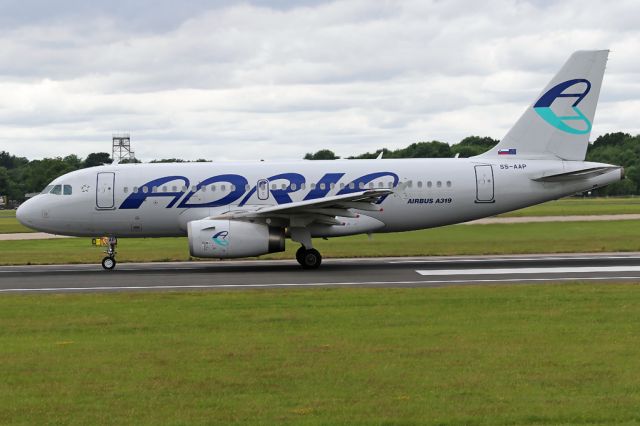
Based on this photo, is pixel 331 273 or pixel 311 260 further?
pixel 311 260

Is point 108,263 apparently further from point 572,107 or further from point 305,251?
point 572,107

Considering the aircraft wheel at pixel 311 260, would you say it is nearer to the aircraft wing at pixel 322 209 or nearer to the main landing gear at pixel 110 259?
the aircraft wing at pixel 322 209

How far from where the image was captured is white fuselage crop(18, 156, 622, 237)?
2922cm

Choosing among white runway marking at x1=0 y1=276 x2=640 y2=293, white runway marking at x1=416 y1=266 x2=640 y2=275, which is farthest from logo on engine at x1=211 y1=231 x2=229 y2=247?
white runway marking at x1=416 y1=266 x2=640 y2=275

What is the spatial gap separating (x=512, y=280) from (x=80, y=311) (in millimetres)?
10246

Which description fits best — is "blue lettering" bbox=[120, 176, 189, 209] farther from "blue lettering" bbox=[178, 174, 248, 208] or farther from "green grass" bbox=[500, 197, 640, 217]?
"green grass" bbox=[500, 197, 640, 217]

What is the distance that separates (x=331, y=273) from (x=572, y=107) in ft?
33.1

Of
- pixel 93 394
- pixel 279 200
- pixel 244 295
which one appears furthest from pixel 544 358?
pixel 279 200

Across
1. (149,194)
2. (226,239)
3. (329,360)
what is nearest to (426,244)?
(149,194)

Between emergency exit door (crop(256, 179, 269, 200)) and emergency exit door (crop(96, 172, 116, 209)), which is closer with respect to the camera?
emergency exit door (crop(256, 179, 269, 200))

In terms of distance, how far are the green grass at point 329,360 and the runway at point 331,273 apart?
3.52m

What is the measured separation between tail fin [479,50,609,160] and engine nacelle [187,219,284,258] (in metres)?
8.67

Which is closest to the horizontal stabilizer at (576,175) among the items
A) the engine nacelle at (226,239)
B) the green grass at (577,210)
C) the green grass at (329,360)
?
the engine nacelle at (226,239)

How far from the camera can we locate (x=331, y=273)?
85.7 feet
